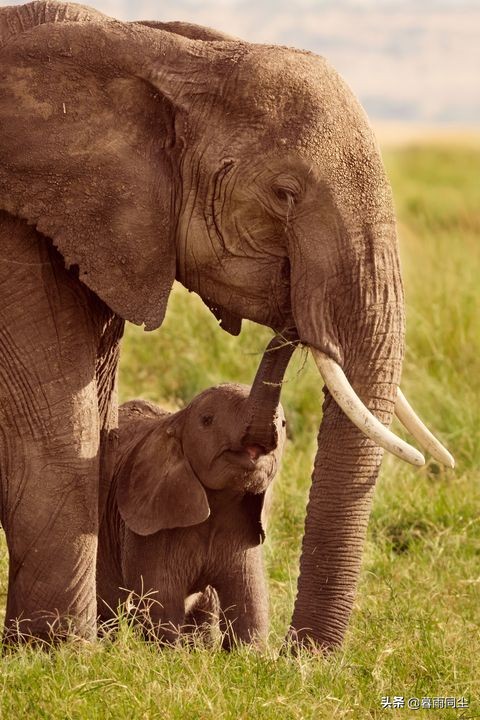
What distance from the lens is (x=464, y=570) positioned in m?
Answer: 6.26

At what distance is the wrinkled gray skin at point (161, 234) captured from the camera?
4.12 m

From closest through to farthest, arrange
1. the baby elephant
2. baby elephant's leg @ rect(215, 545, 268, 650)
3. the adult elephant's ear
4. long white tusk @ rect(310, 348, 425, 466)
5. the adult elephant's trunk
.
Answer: long white tusk @ rect(310, 348, 425, 466)
the adult elephant's trunk
the adult elephant's ear
the baby elephant
baby elephant's leg @ rect(215, 545, 268, 650)

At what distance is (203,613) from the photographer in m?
5.79

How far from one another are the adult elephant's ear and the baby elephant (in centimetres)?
99

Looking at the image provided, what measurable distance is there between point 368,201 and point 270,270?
0.35m

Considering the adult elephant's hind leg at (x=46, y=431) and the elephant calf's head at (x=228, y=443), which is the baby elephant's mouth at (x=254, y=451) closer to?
the elephant calf's head at (x=228, y=443)

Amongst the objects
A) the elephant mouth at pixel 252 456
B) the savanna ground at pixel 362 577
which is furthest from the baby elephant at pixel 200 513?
the savanna ground at pixel 362 577

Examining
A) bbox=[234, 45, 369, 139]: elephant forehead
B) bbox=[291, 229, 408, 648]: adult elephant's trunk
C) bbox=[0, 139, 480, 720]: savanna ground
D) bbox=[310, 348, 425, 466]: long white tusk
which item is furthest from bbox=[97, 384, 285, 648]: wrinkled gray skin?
bbox=[234, 45, 369, 139]: elephant forehead

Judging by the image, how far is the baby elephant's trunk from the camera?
4.65 m

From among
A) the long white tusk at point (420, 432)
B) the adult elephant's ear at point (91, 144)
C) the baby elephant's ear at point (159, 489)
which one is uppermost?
the adult elephant's ear at point (91, 144)

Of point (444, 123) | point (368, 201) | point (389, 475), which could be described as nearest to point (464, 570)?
point (389, 475)

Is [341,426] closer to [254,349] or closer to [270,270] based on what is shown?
[270,270]

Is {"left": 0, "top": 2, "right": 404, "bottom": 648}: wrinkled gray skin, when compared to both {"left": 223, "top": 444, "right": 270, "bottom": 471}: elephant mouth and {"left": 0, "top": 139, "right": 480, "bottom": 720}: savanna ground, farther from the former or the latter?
{"left": 223, "top": 444, "right": 270, "bottom": 471}: elephant mouth

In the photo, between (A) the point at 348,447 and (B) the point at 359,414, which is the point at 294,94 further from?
(A) the point at 348,447
